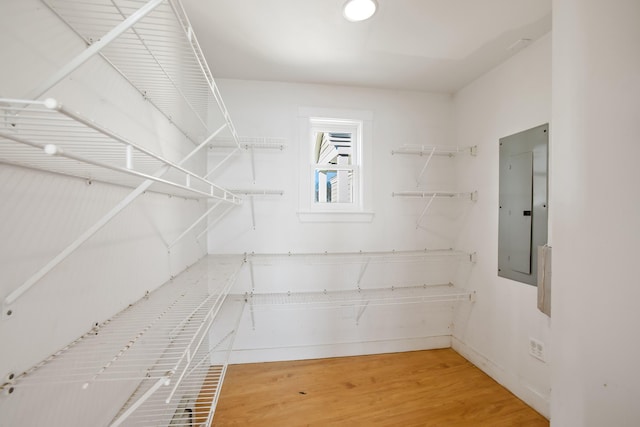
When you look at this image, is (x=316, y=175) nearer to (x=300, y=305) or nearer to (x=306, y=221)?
(x=306, y=221)

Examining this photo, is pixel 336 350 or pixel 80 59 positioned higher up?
pixel 80 59

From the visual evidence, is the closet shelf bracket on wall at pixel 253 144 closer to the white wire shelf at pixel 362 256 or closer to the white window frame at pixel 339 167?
the white window frame at pixel 339 167

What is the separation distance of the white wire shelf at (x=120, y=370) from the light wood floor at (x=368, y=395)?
0.45 m

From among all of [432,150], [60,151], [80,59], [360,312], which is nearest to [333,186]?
[432,150]

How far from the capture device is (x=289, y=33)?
66.4 inches

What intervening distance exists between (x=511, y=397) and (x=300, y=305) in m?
1.65

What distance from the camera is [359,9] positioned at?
141 centimetres

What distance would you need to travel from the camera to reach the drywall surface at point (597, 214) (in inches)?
26.9

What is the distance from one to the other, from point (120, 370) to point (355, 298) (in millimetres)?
1652

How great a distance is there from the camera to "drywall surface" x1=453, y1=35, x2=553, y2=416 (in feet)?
5.71

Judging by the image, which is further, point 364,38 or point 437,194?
point 437,194

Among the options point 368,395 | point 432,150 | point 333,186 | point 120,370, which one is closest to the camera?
point 120,370

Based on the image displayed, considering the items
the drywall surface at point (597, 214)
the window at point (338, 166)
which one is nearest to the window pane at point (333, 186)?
the window at point (338, 166)

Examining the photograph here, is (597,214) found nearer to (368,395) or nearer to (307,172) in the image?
(368,395)
